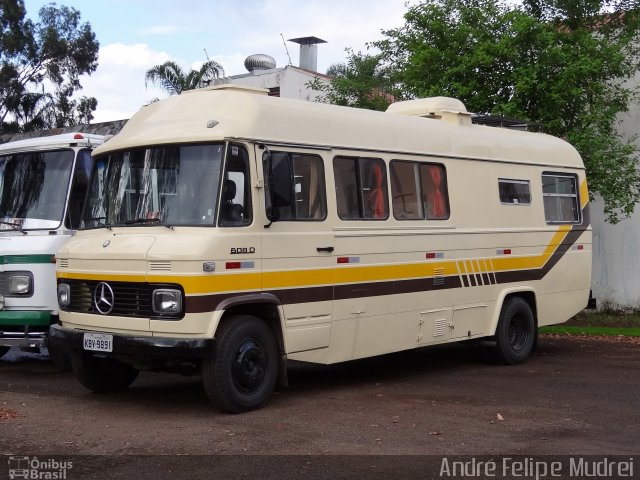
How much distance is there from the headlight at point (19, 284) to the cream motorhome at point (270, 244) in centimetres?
150

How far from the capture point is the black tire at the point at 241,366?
311 inches

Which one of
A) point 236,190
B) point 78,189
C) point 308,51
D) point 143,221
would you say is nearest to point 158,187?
point 143,221

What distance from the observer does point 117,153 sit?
890 cm

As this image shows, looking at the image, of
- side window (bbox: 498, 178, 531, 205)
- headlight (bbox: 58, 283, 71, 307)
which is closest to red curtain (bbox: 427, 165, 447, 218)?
side window (bbox: 498, 178, 531, 205)

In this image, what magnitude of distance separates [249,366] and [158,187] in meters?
1.97

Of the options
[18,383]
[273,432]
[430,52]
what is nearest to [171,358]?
[273,432]

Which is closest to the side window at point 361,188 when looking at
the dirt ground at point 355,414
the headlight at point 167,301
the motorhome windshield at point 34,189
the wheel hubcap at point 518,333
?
the dirt ground at point 355,414

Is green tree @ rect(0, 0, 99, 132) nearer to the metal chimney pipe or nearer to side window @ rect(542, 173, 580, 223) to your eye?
the metal chimney pipe

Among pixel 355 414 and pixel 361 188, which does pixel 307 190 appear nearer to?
pixel 361 188

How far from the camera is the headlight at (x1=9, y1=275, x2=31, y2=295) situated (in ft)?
33.2

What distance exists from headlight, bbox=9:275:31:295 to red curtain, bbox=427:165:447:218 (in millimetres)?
4898

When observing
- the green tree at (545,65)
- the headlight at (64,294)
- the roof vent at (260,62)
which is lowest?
the headlight at (64,294)

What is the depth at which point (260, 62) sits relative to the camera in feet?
90.0

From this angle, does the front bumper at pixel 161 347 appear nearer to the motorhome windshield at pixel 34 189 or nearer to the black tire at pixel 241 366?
the black tire at pixel 241 366
